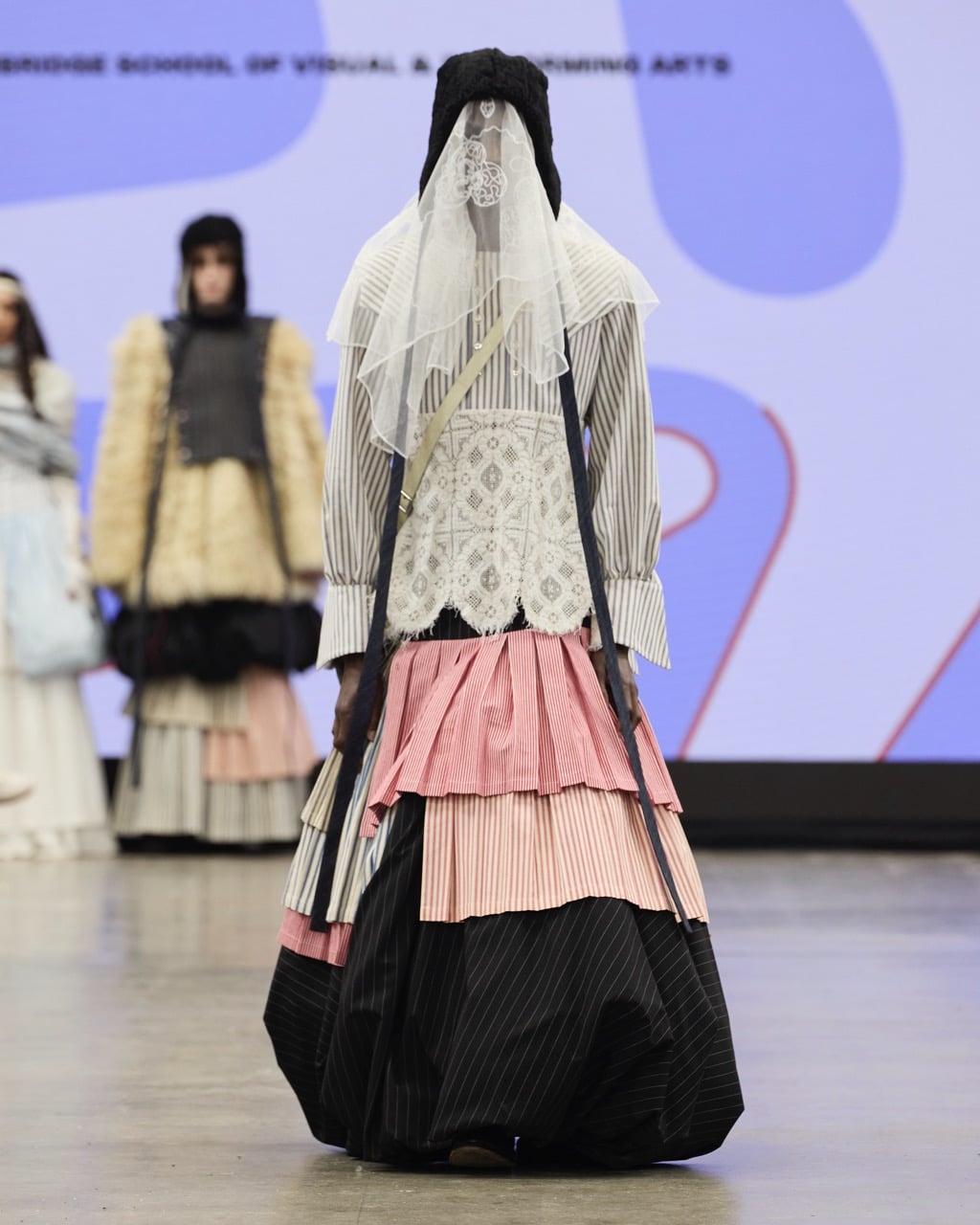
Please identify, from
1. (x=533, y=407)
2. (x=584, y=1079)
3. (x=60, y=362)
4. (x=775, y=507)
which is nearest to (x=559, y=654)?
(x=533, y=407)

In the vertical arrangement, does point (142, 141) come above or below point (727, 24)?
below

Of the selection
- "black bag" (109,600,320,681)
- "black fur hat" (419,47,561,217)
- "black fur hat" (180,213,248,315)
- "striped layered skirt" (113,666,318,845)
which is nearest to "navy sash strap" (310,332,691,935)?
"black fur hat" (419,47,561,217)

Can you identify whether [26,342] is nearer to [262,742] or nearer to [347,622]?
[262,742]

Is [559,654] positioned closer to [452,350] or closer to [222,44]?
[452,350]

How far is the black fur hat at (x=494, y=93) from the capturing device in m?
2.65

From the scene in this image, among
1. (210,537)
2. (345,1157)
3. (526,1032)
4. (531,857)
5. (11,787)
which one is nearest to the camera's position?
(526,1032)

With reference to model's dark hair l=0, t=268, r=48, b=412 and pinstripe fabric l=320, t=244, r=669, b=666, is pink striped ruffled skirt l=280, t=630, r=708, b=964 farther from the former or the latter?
model's dark hair l=0, t=268, r=48, b=412

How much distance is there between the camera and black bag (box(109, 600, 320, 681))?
6395 mm

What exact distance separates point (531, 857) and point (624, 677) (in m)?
0.28

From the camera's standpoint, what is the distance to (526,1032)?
2.41m

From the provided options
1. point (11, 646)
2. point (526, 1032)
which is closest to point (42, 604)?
point (11, 646)

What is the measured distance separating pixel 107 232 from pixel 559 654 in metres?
4.49

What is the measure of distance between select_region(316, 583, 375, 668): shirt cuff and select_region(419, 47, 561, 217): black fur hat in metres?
0.53

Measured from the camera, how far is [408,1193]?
2.40 meters
